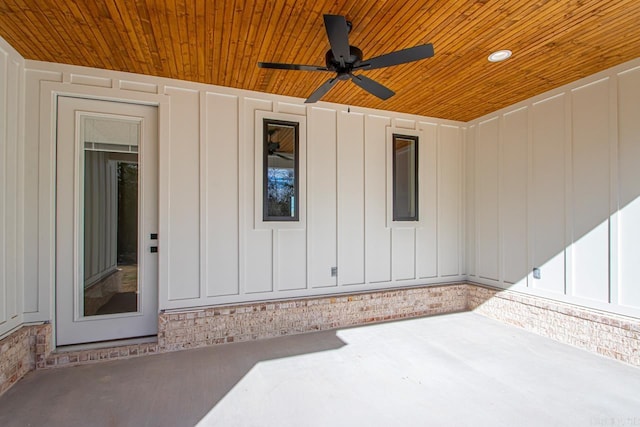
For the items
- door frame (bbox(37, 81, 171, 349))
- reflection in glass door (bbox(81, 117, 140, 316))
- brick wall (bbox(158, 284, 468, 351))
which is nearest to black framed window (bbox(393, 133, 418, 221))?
brick wall (bbox(158, 284, 468, 351))

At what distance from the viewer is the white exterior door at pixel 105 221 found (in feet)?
11.2

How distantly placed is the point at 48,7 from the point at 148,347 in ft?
10.7

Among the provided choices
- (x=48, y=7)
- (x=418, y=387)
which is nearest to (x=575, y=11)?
(x=418, y=387)

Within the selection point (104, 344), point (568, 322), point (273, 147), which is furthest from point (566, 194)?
point (104, 344)

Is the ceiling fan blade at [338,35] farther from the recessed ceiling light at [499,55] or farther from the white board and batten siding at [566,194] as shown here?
the white board and batten siding at [566,194]

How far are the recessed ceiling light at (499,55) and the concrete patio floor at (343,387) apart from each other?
3.18m

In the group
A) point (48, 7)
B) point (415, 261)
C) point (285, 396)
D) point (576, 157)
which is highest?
point (48, 7)

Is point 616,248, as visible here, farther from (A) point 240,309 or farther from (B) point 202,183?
(B) point 202,183

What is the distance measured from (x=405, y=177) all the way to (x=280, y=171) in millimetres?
2092

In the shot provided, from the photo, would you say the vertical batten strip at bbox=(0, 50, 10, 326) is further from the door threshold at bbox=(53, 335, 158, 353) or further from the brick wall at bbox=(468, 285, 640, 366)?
the brick wall at bbox=(468, 285, 640, 366)

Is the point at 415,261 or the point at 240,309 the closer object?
the point at 240,309

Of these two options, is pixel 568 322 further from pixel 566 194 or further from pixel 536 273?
pixel 566 194

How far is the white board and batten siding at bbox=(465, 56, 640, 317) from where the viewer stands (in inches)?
136

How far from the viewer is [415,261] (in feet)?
16.8
